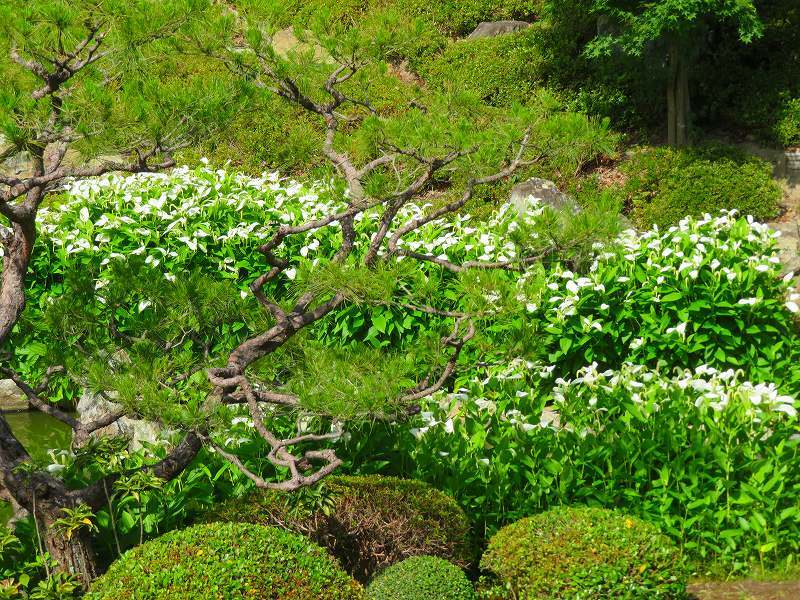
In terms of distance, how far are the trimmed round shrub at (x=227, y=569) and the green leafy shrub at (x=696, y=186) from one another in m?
7.11

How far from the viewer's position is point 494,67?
527 inches

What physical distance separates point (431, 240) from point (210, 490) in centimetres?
379

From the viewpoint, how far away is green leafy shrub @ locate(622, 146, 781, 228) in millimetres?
9805

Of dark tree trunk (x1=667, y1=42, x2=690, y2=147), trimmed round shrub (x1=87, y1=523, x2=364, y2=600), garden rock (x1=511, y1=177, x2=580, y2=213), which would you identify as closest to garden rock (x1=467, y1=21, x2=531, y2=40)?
dark tree trunk (x1=667, y1=42, x2=690, y2=147)

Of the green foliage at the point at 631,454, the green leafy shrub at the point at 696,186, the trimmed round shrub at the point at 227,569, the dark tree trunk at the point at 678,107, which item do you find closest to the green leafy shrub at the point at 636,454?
the green foliage at the point at 631,454

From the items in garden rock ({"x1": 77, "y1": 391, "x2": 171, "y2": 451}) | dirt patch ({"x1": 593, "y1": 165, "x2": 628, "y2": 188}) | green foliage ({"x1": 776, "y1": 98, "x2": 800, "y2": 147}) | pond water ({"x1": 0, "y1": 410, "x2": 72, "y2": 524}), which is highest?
green foliage ({"x1": 776, "y1": 98, "x2": 800, "y2": 147})

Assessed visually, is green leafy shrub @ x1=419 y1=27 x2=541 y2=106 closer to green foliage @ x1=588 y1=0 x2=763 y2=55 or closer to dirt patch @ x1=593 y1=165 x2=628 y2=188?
dirt patch @ x1=593 y1=165 x2=628 y2=188

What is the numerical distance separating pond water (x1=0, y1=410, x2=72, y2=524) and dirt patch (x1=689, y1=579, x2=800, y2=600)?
5.13m

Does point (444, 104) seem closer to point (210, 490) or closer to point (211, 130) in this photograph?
point (211, 130)

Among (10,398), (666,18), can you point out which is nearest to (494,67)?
(666,18)

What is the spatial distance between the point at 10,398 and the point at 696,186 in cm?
726

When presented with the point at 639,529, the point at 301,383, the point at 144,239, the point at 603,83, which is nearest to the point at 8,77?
the point at 301,383

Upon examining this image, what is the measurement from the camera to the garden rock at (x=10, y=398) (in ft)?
27.2

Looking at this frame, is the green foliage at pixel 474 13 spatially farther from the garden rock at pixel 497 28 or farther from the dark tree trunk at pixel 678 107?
the dark tree trunk at pixel 678 107
